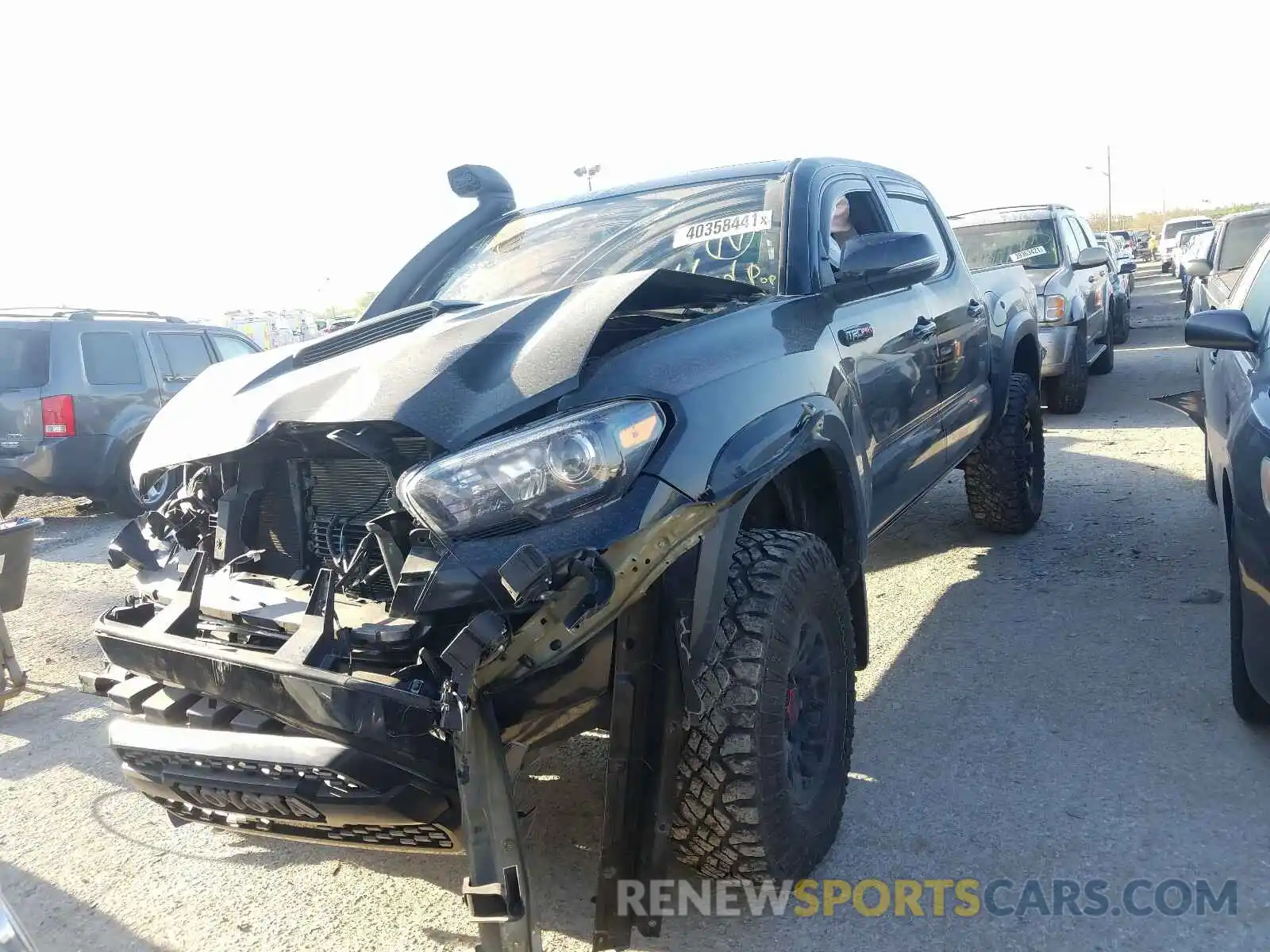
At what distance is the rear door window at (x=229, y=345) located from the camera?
10.1 meters

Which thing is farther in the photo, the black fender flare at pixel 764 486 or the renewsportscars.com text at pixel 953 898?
the renewsportscars.com text at pixel 953 898

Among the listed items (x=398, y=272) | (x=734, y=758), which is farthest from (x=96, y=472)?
(x=734, y=758)

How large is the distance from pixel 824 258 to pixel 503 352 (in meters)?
1.43

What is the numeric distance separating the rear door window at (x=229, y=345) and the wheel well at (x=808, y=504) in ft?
27.9

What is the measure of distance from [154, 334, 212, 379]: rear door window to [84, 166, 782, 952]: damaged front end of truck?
7.50 metres

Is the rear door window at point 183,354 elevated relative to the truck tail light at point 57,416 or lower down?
elevated

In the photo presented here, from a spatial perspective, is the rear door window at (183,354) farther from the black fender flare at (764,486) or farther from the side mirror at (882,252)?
the black fender flare at (764,486)

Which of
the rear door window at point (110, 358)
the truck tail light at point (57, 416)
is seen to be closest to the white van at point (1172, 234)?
the rear door window at point (110, 358)

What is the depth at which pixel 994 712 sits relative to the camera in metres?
3.38

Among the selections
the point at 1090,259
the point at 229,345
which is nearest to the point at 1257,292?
the point at 1090,259

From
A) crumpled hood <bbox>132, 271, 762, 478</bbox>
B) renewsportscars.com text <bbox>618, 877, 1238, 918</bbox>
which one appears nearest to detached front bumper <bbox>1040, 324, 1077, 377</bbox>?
crumpled hood <bbox>132, 271, 762, 478</bbox>

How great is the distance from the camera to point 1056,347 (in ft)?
29.1

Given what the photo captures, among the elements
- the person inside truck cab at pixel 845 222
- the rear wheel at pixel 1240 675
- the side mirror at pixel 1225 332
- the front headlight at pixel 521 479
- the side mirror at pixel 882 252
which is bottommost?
the rear wheel at pixel 1240 675

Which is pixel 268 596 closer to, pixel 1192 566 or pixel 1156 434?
pixel 1192 566
